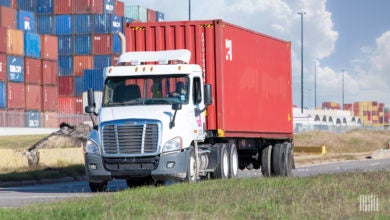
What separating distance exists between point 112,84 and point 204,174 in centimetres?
303

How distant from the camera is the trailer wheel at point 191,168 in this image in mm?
19875

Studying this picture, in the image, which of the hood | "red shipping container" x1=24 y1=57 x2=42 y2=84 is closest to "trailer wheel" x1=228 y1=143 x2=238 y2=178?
the hood

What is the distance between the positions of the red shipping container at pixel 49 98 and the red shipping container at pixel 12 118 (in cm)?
359

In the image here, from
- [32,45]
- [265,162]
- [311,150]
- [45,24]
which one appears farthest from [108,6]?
[265,162]

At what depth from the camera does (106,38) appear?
80250 millimetres

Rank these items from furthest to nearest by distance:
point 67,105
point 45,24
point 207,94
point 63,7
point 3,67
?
1. point 45,24
2. point 63,7
3. point 67,105
4. point 3,67
5. point 207,94

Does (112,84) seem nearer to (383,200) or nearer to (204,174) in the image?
(204,174)

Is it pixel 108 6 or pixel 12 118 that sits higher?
pixel 108 6

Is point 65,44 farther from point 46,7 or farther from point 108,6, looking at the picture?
point 108,6

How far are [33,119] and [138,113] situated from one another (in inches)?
2001

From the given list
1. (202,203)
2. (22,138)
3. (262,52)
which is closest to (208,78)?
(262,52)

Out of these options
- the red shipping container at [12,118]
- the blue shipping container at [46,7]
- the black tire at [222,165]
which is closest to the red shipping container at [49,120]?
the red shipping container at [12,118]

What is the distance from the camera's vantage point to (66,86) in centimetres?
8112

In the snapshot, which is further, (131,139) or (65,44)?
(65,44)
